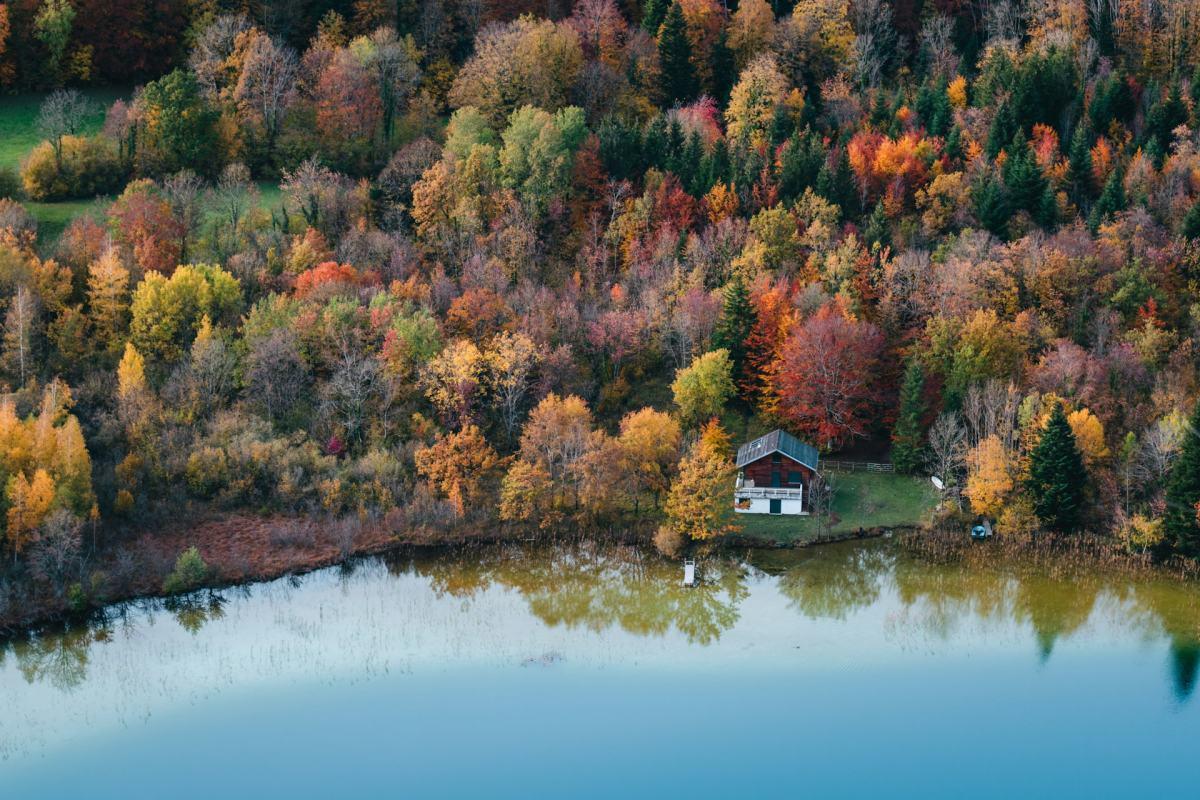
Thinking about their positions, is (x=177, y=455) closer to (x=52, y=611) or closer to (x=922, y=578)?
(x=52, y=611)

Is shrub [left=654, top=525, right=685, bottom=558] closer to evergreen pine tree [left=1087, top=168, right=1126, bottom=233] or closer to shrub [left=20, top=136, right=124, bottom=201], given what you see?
evergreen pine tree [left=1087, top=168, right=1126, bottom=233]

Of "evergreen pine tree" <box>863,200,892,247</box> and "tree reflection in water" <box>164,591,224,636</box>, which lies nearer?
"tree reflection in water" <box>164,591,224,636</box>

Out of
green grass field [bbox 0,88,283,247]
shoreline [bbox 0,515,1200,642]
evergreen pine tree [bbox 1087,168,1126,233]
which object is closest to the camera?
shoreline [bbox 0,515,1200,642]

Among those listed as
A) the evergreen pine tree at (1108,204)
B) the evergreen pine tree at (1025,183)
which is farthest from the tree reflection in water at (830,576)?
the evergreen pine tree at (1025,183)

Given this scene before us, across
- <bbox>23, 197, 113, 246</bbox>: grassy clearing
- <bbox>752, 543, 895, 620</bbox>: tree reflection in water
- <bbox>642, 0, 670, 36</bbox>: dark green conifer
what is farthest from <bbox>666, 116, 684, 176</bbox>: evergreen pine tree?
<bbox>23, 197, 113, 246</bbox>: grassy clearing

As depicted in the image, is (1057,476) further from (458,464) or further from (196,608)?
(196,608)

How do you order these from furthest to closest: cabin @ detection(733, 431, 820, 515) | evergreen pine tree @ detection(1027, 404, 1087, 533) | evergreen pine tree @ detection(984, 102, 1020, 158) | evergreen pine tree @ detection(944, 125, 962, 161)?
1. evergreen pine tree @ detection(984, 102, 1020, 158)
2. evergreen pine tree @ detection(944, 125, 962, 161)
3. cabin @ detection(733, 431, 820, 515)
4. evergreen pine tree @ detection(1027, 404, 1087, 533)
